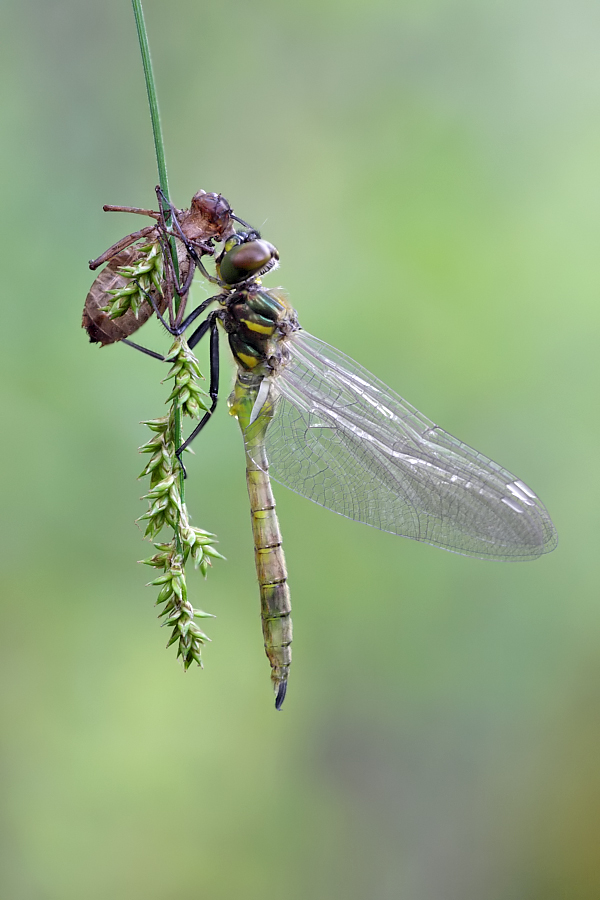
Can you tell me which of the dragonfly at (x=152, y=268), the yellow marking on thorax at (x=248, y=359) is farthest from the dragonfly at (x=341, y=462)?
the dragonfly at (x=152, y=268)

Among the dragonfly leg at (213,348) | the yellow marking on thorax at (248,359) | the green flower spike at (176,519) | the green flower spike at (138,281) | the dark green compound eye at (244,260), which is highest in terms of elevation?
the dark green compound eye at (244,260)

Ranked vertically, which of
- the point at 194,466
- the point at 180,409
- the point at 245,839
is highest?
the point at 194,466

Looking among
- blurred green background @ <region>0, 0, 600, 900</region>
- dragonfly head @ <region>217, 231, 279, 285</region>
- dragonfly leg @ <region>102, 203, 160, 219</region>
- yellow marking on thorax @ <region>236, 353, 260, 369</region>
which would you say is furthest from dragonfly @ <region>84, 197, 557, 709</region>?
blurred green background @ <region>0, 0, 600, 900</region>

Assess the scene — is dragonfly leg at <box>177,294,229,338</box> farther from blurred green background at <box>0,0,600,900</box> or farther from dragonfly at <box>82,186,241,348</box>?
blurred green background at <box>0,0,600,900</box>

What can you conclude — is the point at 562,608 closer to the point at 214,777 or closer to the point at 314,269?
the point at 214,777

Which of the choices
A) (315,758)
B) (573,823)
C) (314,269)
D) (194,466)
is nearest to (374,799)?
(315,758)

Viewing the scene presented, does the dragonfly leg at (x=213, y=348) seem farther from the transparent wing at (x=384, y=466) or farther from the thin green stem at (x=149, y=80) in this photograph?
the thin green stem at (x=149, y=80)

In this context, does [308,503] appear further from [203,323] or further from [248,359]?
[203,323]
